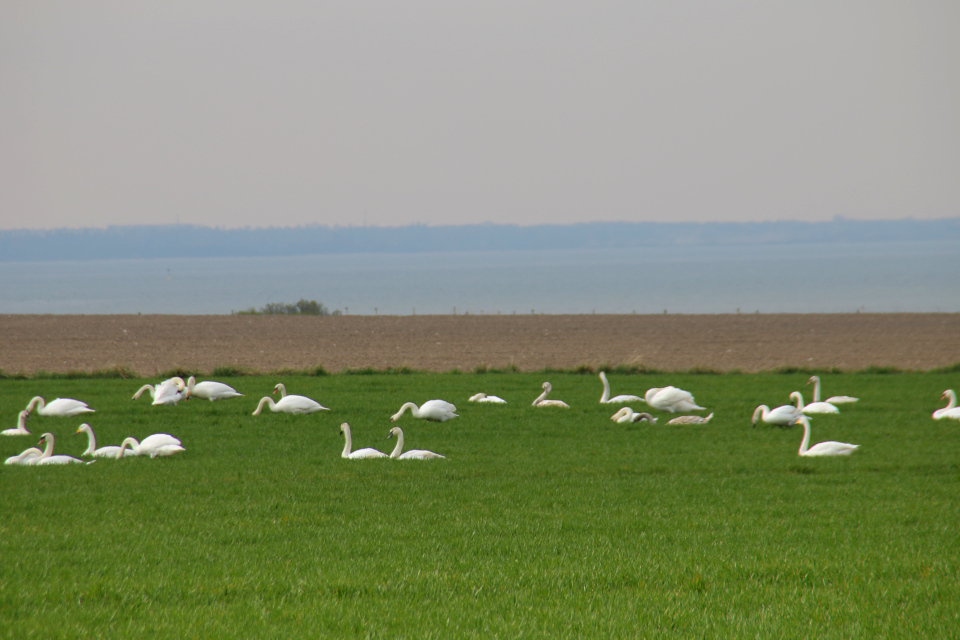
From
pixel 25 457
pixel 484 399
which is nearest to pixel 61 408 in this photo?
pixel 25 457

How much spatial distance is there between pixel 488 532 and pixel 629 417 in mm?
9350

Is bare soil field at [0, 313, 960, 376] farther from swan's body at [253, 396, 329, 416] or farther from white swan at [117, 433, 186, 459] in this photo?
white swan at [117, 433, 186, 459]

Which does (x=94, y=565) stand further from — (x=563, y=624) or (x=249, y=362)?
(x=249, y=362)

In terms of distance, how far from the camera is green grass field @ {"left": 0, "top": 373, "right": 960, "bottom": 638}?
6.16m

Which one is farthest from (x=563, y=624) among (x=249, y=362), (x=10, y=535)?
(x=249, y=362)

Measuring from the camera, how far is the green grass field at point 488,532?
20.2 ft

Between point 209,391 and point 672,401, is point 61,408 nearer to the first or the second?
point 209,391

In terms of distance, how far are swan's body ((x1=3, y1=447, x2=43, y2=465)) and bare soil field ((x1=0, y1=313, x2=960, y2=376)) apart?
13273 millimetres

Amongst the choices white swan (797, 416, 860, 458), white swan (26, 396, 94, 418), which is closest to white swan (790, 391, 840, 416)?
white swan (797, 416, 860, 458)

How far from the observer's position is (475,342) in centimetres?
4309

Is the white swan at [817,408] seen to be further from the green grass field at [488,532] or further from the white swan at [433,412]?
the white swan at [433,412]

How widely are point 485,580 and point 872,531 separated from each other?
4.58 m

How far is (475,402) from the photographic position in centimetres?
2028

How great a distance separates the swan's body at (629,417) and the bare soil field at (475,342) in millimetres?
10488
